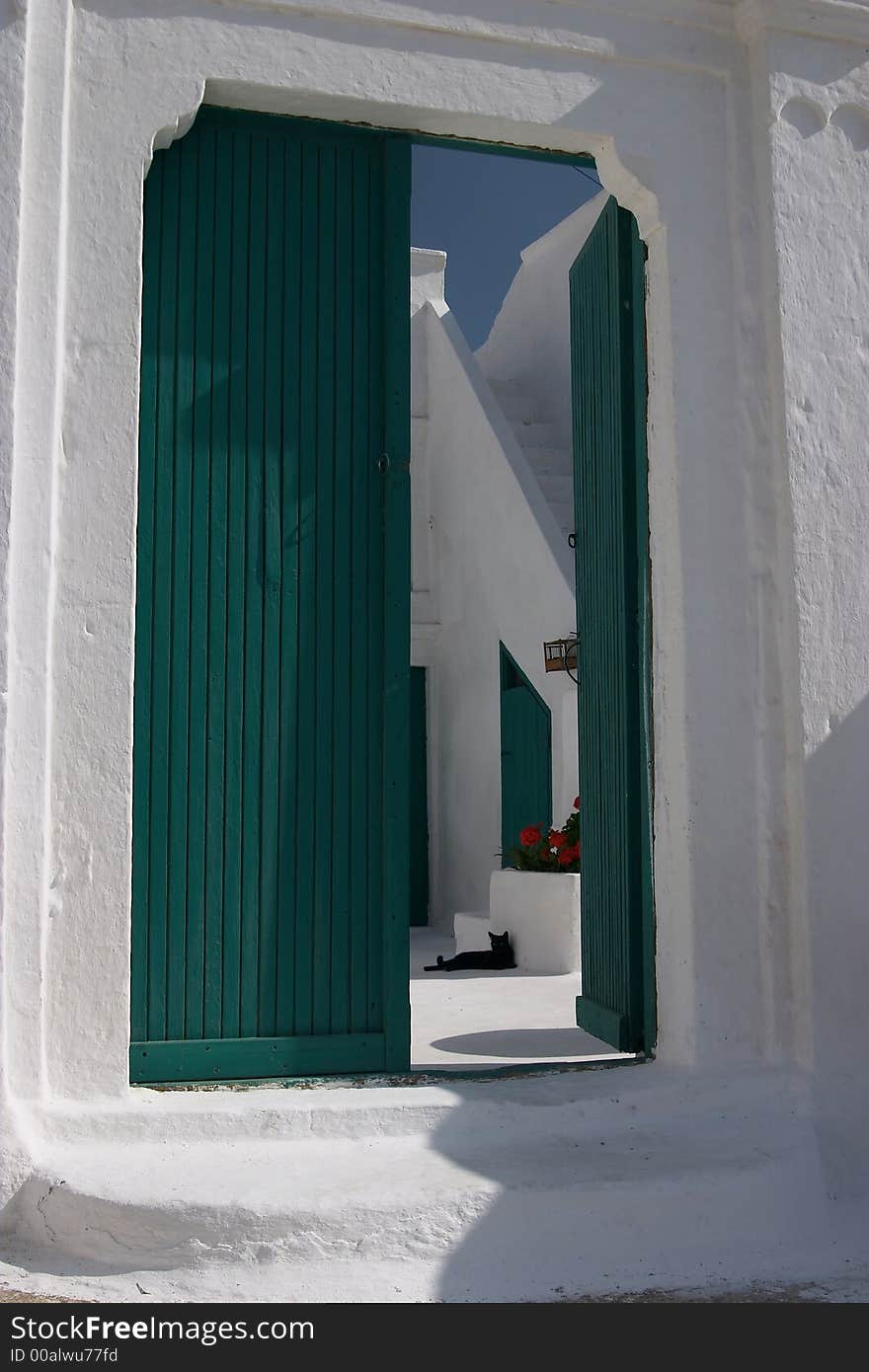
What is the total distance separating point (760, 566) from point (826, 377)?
2.22ft

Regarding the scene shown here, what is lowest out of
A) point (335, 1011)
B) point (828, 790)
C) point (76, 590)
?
point (335, 1011)

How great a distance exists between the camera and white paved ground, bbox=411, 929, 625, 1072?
4.70 meters

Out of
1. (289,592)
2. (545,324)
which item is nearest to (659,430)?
(289,592)

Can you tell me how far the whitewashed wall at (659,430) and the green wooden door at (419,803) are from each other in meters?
8.14

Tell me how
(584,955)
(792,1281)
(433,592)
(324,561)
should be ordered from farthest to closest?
(433,592), (584,955), (324,561), (792,1281)

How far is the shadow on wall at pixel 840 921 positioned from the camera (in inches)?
158

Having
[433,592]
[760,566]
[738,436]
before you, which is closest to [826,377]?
[738,436]

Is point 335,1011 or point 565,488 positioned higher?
point 565,488

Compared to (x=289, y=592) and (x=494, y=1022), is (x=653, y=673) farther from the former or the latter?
(x=494, y=1022)

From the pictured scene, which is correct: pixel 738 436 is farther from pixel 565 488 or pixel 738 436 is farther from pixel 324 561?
pixel 565 488

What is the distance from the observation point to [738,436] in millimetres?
4281

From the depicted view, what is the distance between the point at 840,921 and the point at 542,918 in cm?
348

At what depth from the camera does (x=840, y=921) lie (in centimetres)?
409

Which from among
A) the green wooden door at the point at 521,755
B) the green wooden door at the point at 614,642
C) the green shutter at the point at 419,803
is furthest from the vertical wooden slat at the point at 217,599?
the green shutter at the point at 419,803
